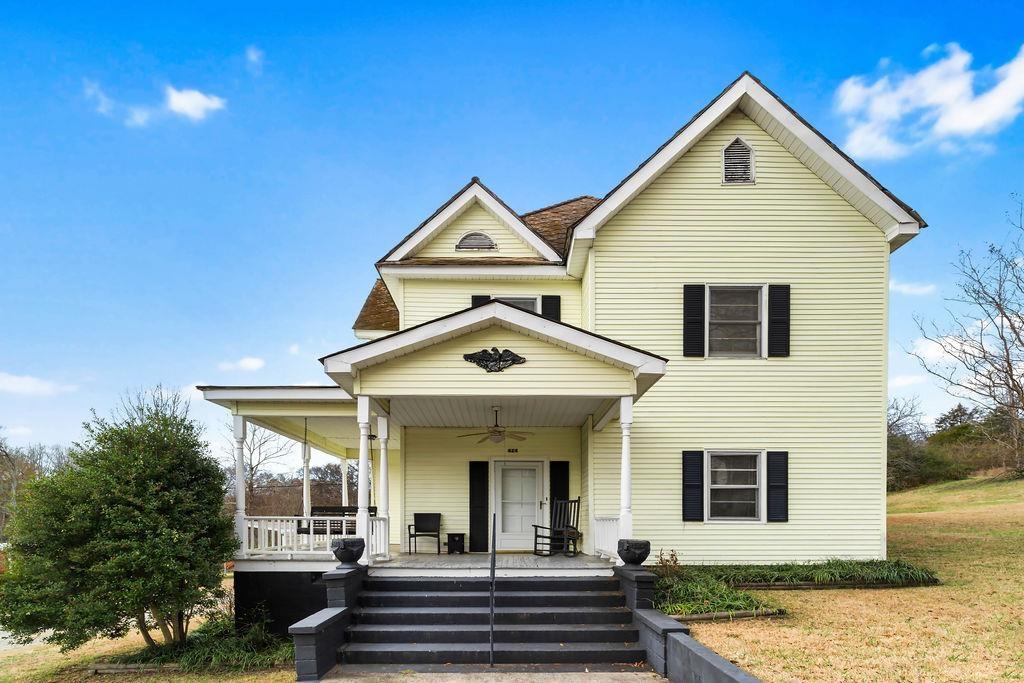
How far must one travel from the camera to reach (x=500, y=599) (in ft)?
30.0

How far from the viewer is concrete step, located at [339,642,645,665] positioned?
7984 millimetres

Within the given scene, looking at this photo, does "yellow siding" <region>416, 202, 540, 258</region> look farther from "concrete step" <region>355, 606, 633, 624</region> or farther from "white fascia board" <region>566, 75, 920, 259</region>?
"concrete step" <region>355, 606, 633, 624</region>

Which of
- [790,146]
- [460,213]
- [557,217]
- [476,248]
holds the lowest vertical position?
[476,248]

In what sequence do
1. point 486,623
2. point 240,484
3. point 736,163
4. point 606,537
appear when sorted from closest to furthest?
point 486,623
point 606,537
point 240,484
point 736,163

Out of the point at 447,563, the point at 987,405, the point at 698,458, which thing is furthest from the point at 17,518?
the point at 987,405

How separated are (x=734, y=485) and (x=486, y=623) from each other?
231 inches

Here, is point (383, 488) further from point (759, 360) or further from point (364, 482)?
point (759, 360)

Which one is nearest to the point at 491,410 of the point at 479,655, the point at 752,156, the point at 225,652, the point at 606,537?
the point at 606,537

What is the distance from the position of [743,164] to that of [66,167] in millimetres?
27664

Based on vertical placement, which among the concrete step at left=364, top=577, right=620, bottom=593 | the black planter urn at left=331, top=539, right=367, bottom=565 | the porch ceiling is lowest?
the concrete step at left=364, top=577, right=620, bottom=593

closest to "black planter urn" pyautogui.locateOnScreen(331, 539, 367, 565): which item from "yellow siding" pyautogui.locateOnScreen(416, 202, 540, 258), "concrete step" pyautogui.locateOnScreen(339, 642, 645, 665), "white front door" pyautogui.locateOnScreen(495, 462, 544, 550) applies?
"concrete step" pyautogui.locateOnScreen(339, 642, 645, 665)

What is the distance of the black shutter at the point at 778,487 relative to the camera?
473 inches

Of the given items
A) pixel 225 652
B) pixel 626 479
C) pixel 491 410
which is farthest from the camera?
pixel 491 410

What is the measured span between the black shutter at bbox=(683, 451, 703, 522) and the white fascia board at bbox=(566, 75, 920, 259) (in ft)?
14.7
